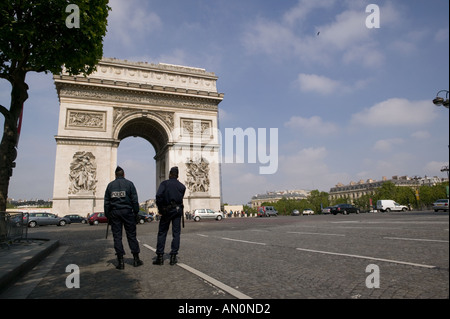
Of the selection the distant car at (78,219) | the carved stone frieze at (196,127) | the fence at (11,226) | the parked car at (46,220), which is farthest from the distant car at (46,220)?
the fence at (11,226)

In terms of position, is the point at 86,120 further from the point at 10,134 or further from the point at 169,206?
the point at 169,206

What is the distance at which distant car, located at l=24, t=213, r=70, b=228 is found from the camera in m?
26.0

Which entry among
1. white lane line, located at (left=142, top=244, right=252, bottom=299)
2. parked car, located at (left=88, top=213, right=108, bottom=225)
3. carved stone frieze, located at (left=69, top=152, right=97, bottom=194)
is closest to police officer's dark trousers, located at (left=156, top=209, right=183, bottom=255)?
white lane line, located at (left=142, top=244, right=252, bottom=299)

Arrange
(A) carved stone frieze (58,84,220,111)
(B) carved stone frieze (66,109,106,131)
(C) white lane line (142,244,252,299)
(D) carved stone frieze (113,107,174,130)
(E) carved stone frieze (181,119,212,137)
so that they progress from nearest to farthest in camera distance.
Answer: (C) white lane line (142,244,252,299) → (B) carved stone frieze (66,109,106,131) → (A) carved stone frieze (58,84,220,111) → (D) carved stone frieze (113,107,174,130) → (E) carved stone frieze (181,119,212,137)

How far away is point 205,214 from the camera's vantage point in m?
29.8

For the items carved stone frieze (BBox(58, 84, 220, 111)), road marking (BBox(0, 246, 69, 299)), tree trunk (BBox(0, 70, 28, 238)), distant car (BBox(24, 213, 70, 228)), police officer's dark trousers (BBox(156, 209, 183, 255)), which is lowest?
distant car (BBox(24, 213, 70, 228))

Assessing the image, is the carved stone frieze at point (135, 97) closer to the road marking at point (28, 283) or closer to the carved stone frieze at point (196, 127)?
the carved stone frieze at point (196, 127)

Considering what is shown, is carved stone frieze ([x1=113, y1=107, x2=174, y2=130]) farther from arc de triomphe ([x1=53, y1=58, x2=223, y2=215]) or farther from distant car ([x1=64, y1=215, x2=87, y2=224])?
distant car ([x1=64, y1=215, x2=87, y2=224])

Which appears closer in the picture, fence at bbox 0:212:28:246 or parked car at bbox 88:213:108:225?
fence at bbox 0:212:28:246

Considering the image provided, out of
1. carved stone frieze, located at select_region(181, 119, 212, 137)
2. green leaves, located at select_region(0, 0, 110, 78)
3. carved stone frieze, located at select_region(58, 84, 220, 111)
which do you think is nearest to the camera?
green leaves, located at select_region(0, 0, 110, 78)
